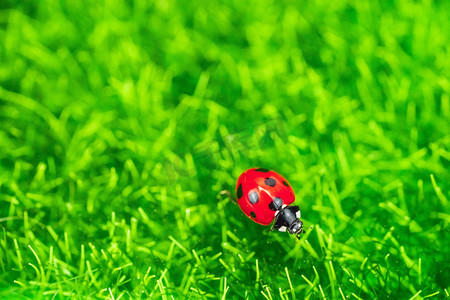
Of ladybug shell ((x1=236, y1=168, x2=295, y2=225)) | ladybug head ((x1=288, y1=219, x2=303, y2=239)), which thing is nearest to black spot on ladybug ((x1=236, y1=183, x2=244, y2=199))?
ladybug shell ((x1=236, y1=168, x2=295, y2=225))

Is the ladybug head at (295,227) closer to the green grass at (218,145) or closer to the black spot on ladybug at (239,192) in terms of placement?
the green grass at (218,145)

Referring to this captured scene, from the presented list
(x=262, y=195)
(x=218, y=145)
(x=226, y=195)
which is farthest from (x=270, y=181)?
(x=218, y=145)

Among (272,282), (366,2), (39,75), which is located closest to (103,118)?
(39,75)

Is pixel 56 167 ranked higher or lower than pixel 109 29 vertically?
lower

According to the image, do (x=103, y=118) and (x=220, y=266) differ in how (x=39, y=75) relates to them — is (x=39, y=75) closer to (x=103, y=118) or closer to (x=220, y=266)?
(x=103, y=118)

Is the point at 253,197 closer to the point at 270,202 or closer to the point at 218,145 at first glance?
the point at 270,202

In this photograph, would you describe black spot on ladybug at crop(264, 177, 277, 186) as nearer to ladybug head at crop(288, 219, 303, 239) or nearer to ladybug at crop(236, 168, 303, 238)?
ladybug at crop(236, 168, 303, 238)
